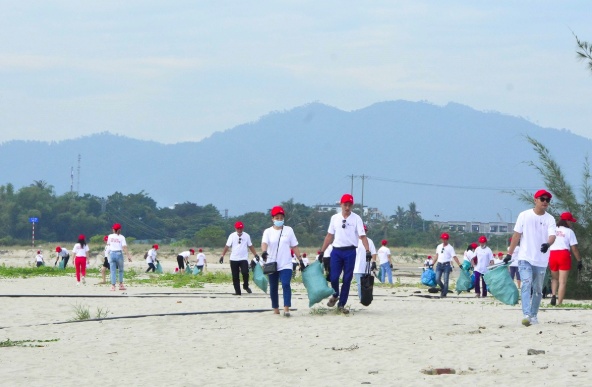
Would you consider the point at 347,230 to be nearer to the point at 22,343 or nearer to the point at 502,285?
the point at 502,285

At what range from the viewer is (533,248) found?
14055 millimetres

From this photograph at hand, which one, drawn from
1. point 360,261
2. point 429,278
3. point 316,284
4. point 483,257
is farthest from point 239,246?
point 316,284

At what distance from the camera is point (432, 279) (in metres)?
25.5

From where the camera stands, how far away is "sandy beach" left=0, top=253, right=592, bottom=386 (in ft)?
34.0

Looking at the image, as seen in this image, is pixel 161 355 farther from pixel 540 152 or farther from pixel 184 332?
pixel 540 152

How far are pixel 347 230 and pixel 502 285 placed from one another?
2383 millimetres

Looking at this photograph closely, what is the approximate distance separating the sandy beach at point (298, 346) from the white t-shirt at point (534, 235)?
88 cm

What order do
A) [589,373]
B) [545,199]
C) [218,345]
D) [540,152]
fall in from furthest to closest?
[540,152] → [545,199] → [218,345] → [589,373]

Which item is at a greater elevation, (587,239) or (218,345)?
(587,239)

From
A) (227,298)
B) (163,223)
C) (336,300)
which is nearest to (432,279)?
(227,298)

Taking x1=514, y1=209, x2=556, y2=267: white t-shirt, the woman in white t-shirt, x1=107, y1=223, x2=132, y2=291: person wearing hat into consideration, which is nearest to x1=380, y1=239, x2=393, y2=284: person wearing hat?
x1=107, y1=223, x2=132, y2=291: person wearing hat

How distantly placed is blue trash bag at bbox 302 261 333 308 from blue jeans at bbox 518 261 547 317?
3399 mm

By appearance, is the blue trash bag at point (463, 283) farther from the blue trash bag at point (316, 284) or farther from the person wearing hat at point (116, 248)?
the blue trash bag at point (316, 284)

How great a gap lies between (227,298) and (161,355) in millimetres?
9583
